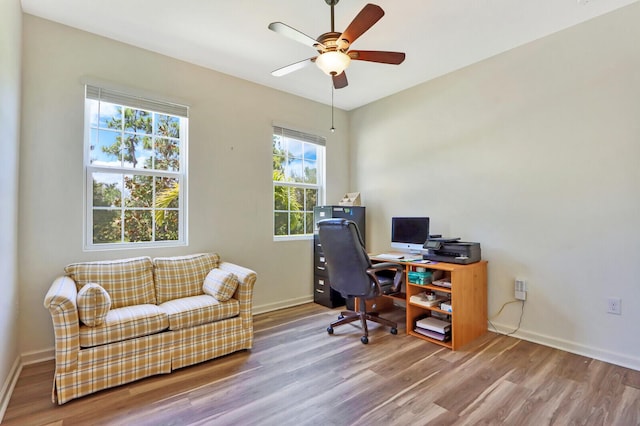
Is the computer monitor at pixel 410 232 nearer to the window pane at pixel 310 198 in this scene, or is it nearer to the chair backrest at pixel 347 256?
the chair backrest at pixel 347 256

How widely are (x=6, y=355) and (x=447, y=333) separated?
321 centimetres

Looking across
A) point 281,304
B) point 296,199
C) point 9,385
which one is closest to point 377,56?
point 296,199

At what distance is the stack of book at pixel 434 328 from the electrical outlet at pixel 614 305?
1173 mm

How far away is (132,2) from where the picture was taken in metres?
2.23

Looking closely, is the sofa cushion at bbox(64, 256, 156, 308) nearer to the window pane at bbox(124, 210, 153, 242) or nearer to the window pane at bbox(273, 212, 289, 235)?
the window pane at bbox(124, 210, 153, 242)

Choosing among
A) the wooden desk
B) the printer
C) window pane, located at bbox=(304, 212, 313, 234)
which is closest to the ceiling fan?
the printer

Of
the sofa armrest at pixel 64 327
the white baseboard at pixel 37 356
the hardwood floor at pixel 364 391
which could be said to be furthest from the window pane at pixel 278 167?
A: the white baseboard at pixel 37 356

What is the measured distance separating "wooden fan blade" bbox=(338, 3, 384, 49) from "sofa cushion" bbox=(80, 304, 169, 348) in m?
2.31

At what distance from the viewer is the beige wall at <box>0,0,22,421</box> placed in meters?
1.80

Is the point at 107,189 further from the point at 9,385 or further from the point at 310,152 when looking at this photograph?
the point at 310,152

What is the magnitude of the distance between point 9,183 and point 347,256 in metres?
2.48

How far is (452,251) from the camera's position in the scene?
9.37 feet

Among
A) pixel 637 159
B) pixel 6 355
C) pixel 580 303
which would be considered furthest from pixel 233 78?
pixel 580 303

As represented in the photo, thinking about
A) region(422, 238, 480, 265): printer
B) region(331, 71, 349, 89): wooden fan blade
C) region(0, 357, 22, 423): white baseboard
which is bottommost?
region(0, 357, 22, 423): white baseboard
